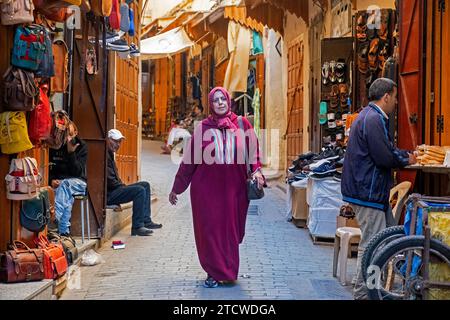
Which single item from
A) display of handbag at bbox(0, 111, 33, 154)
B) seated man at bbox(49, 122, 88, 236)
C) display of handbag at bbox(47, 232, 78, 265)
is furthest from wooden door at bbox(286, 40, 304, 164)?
display of handbag at bbox(0, 111, 33, 154)

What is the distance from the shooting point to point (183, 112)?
3084cm

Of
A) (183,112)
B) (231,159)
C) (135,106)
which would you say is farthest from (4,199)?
(183,112)

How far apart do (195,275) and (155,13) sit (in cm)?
1917

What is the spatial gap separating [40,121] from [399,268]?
10.5ft

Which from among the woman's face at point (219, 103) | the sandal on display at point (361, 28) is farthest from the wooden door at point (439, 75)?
the sandal on display at point (361, 28)

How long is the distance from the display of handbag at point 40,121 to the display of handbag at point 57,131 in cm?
54

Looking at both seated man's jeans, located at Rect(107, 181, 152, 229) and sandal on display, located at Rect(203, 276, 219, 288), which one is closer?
sandal on display, located at Rect(203, 276, 219, 288)

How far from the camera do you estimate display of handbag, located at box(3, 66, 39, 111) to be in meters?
5.58

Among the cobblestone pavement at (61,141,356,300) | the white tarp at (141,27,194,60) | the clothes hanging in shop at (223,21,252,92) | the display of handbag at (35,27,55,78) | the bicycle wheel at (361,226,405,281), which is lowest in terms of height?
the cobblestone pavement at (61,141,356,300)

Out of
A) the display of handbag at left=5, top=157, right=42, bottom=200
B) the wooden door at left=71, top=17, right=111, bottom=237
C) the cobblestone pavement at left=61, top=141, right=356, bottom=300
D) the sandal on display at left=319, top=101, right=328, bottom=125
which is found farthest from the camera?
the sandal on display at left=319, top=101, right=328, bottom=125

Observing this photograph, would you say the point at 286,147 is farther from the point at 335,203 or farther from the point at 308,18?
the point at 335,203

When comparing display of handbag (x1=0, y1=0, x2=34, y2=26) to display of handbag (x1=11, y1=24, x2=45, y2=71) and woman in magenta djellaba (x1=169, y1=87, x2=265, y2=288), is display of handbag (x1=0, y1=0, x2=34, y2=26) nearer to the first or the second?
display of handbag (x1=11, y1=24, x2=45, y2=71)

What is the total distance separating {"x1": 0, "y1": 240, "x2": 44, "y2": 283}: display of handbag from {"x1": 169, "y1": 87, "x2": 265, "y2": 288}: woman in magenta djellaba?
1.57 meters

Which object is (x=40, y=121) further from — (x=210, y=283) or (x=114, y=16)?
(x=114, y=16)
